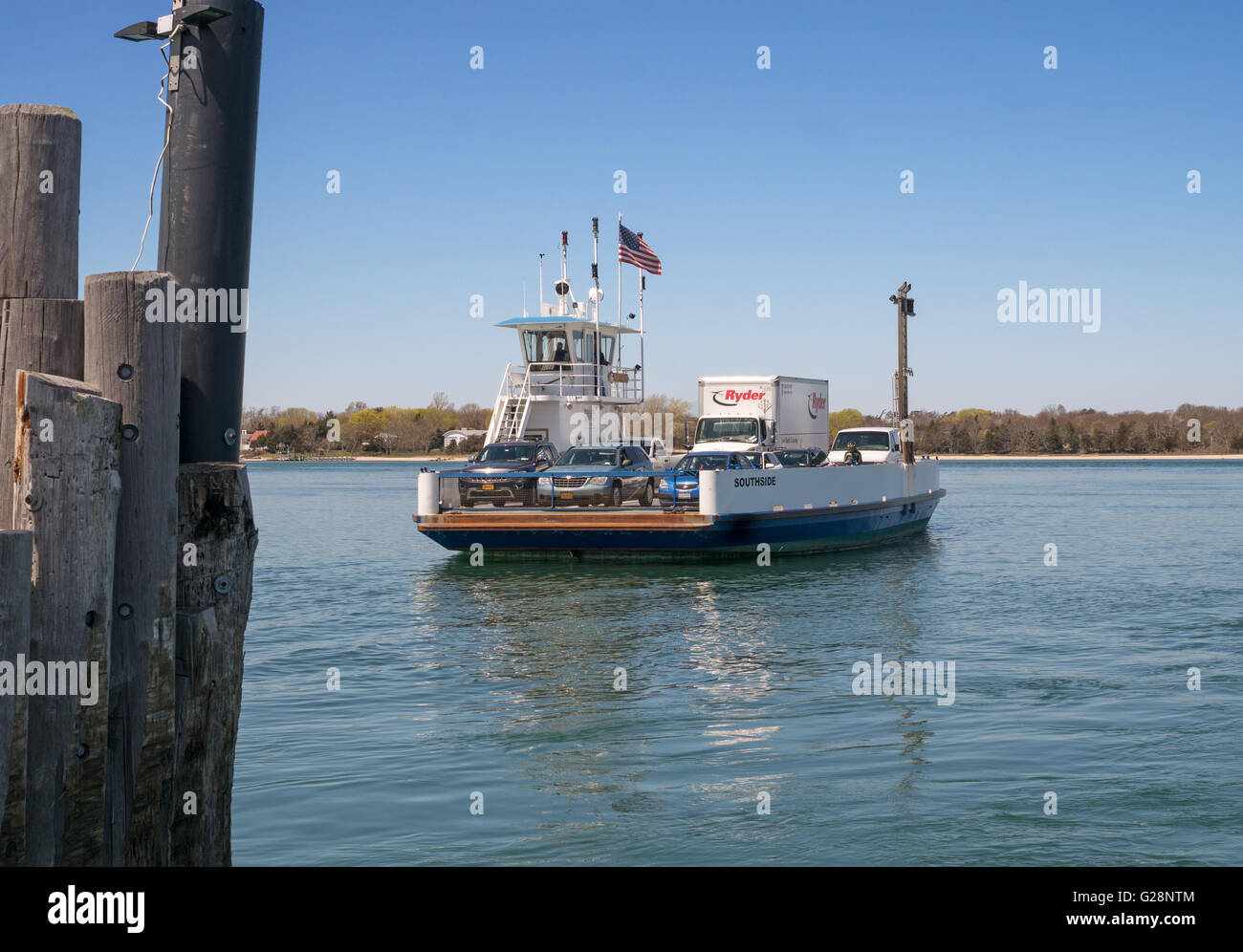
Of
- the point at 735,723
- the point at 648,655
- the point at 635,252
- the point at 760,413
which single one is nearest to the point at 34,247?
the point at 735,723

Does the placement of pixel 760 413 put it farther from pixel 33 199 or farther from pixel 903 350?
Result: pixel 33 199

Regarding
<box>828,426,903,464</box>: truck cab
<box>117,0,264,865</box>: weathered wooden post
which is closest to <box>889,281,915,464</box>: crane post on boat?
<box>828,426,903,464</box>: truck cab

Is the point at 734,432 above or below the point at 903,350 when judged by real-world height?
below

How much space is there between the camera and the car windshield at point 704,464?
Result: 25953 mm

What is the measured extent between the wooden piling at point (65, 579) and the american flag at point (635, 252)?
3306 centimetres

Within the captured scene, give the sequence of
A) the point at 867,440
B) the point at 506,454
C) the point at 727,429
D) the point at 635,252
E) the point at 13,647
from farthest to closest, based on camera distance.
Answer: the point at 635,252 < the point at 867,440 < the point at 727,429 < the point at 506,454 < the point at 13,647

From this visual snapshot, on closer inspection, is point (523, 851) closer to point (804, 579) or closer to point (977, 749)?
point (977, 749)

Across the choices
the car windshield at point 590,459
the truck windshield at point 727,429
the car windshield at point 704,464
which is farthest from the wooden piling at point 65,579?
the truck windshield at point 727,429

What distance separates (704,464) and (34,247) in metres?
22.2

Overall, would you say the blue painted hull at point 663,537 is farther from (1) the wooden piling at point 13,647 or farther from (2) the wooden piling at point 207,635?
(1) the wooden piling at point 13,647

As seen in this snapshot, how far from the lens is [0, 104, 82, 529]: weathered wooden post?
13.9 feet

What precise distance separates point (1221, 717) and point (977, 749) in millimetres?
3096

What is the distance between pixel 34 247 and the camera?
14.0ft

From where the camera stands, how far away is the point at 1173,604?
1995cm
